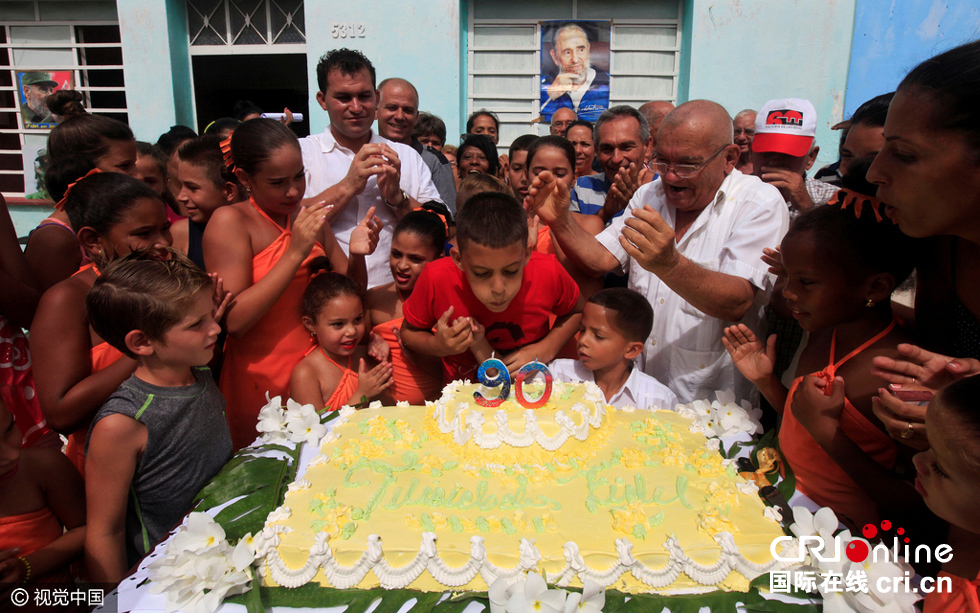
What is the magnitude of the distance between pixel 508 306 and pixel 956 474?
1.94 meters

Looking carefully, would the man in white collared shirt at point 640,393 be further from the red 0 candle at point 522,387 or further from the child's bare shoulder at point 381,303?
the child's bare shoulder at point 381,303

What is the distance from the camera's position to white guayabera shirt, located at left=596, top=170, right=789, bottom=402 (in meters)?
2.90

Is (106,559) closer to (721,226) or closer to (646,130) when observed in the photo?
(721,226)

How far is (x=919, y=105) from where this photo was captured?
1735 millimetres

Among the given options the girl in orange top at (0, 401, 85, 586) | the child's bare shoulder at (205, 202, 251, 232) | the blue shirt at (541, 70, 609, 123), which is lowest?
the girl in orange top at (0, 401, 85, 586)

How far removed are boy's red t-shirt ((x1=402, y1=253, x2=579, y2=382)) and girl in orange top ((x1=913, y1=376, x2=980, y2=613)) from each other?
1.77 meters

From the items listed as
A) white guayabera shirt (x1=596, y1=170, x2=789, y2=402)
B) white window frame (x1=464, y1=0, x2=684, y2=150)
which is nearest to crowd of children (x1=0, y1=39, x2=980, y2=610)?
white guayabera shirt (x1=596, y1=170, x2=789, y2=402)

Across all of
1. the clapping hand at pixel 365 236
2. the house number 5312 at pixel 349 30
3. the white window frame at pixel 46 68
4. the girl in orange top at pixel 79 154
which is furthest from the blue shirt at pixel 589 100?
the white window frame at pixel 46 68

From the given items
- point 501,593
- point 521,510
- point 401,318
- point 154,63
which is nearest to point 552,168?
point 401,318

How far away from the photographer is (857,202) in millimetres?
2127

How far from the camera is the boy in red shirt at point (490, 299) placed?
104 inches

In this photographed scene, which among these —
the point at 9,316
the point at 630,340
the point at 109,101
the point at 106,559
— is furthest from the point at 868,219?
the point at 109,101

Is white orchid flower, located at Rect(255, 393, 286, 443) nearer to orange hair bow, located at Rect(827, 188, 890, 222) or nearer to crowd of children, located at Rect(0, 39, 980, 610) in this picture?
crowd of children, located at Rect(0, 39, 980, 610)

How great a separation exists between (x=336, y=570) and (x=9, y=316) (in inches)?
86.4
